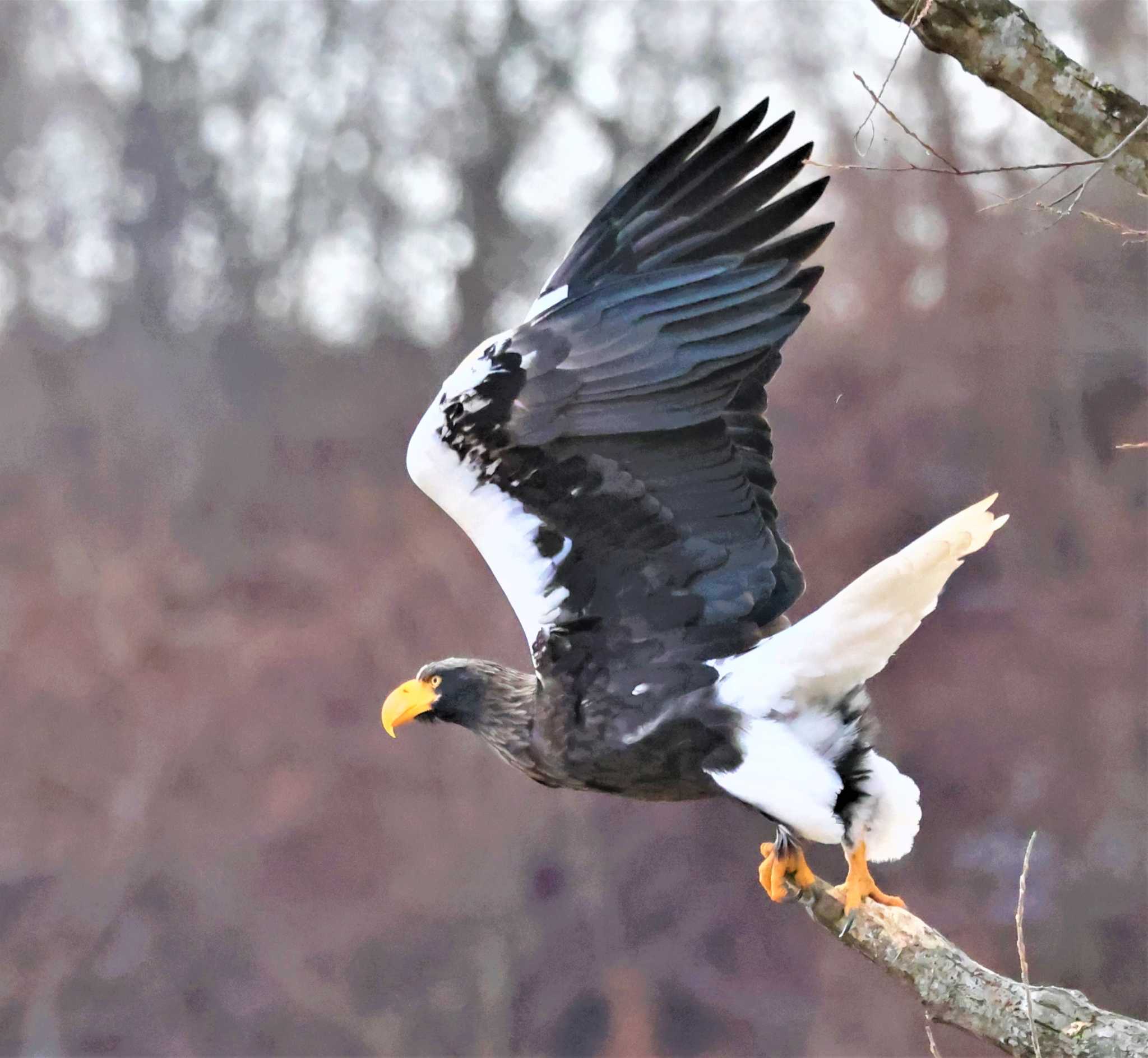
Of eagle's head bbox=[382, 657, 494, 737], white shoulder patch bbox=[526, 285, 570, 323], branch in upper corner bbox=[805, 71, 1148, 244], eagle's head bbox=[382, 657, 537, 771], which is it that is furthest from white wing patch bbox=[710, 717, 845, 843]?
branch in upper corner bbox=[805, 71, 1148, 244]

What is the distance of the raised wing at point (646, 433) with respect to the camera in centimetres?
214

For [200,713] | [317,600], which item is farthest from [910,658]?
[200,713]

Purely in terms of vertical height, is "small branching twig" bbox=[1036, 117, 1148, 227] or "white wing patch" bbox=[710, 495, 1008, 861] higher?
"small branching twig" bbox=[1036, 117, 1148, 227]

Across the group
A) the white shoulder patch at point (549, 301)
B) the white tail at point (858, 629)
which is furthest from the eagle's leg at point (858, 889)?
the white shoulder patch at point (549, 301)

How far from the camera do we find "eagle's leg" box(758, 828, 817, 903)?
7.86 ft

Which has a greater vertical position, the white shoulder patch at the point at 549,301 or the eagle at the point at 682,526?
the white shoulder patch at the point at 549,301

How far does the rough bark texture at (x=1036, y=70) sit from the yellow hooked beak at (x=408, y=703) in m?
1.50

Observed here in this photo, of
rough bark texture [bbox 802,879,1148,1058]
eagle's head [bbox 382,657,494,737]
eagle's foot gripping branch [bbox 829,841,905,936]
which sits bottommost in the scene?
rough bark texture [bbox 802,879,1148,1058]

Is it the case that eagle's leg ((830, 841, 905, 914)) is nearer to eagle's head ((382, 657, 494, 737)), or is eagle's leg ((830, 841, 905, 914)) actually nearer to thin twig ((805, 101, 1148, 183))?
eagle's head ((382, 657, 494, 737))

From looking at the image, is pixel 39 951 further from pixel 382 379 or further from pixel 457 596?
pixel 382 379

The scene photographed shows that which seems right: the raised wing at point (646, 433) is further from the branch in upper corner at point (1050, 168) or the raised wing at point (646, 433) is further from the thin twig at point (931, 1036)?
the thin twig at point (931, 1036)

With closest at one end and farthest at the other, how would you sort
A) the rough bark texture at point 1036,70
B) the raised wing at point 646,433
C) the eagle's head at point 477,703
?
the rough bark texture at point 1036,70
the raised wing at point 646,433
the eagle's head at point 477,703

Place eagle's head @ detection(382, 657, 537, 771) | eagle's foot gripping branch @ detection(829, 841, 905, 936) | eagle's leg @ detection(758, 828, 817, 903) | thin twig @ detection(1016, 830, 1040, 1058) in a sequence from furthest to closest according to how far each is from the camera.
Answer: eagle's head @ detection(382, 657, 537, 771) < eagle's leg @ detection(758, 828, 817, 903) < eagle's foot gripping branch @ detection(829, 841, 905, 936) < thin twig @ detection(1016, 830, 1040, 1058)

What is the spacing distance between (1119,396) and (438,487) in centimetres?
456
